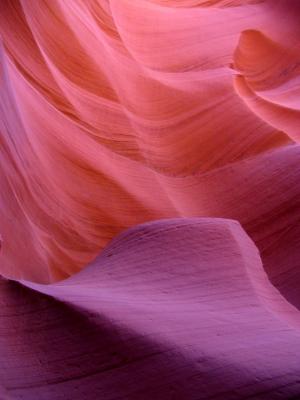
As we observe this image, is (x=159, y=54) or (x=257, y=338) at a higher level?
(x=159, y=54)

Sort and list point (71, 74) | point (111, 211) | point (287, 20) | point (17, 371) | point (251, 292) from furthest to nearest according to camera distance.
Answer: point (287, 20), point (71, 74), point (111, 211), point (251, 292), point (17, 371)

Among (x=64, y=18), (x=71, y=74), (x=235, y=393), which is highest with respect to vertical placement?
(x=64, y=18)

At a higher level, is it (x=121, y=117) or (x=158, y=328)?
(x=121, y=117)

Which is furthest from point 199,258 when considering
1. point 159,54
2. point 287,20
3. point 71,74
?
point 287,20

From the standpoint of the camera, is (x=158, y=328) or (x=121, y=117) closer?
(x=158, y=328)

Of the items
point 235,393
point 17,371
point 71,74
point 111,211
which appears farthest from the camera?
point 71,74

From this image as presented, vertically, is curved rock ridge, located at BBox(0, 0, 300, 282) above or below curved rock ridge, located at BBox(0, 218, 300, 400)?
above

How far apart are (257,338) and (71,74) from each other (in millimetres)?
1743

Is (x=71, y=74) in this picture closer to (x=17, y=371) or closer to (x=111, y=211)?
(x=111, y=211)

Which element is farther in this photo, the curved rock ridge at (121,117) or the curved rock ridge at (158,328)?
the curved rock ridge at (121,117)

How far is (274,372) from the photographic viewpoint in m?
1.08

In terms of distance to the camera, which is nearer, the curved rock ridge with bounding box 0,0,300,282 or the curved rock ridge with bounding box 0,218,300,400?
the curved rock ridge with bounding box 0,218,300,400

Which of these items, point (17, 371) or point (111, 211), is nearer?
point (17, 371)

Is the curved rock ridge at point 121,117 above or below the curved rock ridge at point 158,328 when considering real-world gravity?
above
